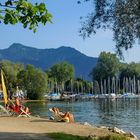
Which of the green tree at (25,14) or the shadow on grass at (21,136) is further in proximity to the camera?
the shadow on grass at (21,136)

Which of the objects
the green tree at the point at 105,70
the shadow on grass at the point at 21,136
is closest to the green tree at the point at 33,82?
the green tree at the point at 105,70

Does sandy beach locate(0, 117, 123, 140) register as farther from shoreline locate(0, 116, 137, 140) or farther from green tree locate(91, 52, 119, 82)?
green tree locate(91, 52, 119, 82)

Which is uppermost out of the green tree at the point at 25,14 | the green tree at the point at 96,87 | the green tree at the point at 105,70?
the green tree at the point at 105,70

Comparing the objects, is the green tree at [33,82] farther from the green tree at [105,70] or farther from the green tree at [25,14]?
the green tree at [25,14]

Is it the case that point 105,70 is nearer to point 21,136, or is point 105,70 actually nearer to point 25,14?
point 21,136

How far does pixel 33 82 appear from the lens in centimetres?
15588

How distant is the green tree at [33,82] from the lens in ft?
504

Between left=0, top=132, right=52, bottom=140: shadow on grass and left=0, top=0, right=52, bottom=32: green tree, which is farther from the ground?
left=0, top=0, right=52, bottom=32: green tree

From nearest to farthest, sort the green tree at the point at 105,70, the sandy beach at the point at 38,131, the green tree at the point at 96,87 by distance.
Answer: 1. the sandy beach at the point at 38,131
2. the green tree at the point at 96,87
3. the green tree at the point at 105,70

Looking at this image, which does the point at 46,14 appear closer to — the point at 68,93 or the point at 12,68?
the point at 12,68

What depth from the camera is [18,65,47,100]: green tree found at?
153625 mm

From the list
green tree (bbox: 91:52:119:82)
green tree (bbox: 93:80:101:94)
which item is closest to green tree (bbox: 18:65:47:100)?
green tree (bbox: 93:80:101:94)

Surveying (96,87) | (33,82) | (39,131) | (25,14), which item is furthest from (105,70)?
(25,14)

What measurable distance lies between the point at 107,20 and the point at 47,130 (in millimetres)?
7040
